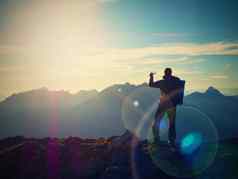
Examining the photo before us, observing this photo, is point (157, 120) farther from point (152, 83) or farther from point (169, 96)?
point (152, 83)

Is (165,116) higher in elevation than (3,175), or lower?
higher

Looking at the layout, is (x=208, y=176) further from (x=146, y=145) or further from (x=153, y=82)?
(x=153, y=82)

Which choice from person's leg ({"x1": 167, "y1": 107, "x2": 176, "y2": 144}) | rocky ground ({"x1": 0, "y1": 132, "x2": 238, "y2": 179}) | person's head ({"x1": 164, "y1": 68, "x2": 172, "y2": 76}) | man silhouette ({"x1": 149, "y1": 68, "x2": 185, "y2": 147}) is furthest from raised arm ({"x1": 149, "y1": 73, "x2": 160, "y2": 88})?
rocky ground ({"x1": 0, "y1": 132, "x2": 238, "y2": 179})

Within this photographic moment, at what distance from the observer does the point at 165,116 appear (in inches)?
632

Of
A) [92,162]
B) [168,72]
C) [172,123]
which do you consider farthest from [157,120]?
[92,162]

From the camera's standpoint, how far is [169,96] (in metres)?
15.5

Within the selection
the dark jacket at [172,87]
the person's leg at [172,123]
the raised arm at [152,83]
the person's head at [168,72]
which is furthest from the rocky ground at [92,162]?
the person's head at [168,72]

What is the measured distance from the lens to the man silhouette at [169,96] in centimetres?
1543

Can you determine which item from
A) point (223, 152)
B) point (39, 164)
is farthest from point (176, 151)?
point (39, 164)

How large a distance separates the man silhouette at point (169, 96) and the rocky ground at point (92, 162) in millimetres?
2168

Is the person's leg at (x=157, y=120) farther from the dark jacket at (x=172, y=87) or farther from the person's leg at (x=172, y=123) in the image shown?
the dark jacket at (x=172, y=87)

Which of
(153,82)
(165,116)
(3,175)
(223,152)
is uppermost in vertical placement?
(153,82)

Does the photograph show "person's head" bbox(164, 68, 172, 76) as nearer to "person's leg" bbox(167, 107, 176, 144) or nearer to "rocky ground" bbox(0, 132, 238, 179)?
"person's leg" bbox(167, 107, 176, 144)

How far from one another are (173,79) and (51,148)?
10062 millimetres
